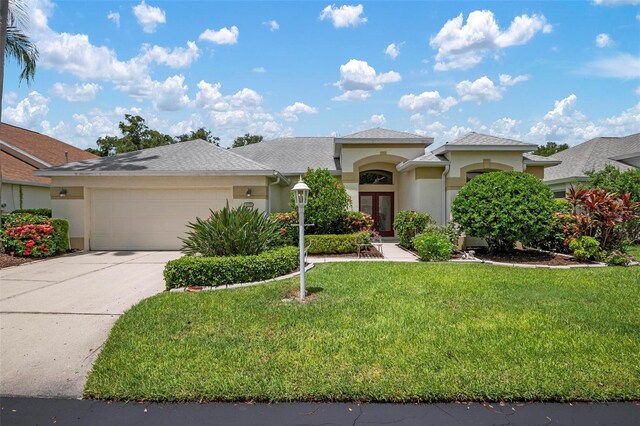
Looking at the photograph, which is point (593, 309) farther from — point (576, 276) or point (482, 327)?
point (576, 276)

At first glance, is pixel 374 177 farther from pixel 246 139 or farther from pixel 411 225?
pixel 246 139


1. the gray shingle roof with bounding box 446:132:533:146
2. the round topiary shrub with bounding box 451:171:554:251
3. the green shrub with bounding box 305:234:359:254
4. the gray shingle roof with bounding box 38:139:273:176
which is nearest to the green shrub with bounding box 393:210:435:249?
the round topiary shrub with bounding box 451:171:554:251

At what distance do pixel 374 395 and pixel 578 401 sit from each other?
191 cm

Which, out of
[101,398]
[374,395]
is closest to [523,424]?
[374,395]

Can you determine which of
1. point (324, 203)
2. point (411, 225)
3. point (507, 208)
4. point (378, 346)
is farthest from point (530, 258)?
point (378, 346)

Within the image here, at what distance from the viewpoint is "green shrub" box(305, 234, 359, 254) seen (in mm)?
12381

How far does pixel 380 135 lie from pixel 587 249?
923 cm

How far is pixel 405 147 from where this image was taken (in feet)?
55.8

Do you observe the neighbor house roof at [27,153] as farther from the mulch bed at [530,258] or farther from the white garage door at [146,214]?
the mulch bed at [530,258]

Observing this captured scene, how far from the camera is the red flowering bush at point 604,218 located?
36.6 feet

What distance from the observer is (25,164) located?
1911 centimetres

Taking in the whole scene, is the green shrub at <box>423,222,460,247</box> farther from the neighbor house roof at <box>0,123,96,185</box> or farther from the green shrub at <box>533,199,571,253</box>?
the neighbor house roof at <box>0,123,96,185</box>

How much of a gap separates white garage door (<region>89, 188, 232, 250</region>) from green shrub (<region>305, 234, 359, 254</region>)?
12.7 ft

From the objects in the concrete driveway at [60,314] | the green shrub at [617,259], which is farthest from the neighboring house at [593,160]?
the concrete driveway at [60,314]
